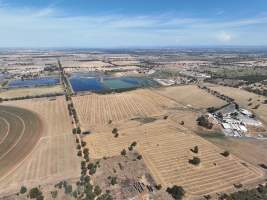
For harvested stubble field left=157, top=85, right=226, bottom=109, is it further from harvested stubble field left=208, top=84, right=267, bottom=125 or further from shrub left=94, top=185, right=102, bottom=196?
shrub left=94, top=185, right=102, bottom=196

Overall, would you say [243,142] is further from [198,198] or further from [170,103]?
[170,103]

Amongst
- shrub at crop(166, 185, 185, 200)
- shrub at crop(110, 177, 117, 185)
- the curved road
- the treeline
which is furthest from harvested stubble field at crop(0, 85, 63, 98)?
the treeline

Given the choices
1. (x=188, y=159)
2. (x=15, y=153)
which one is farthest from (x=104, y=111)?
(x=188, y=159)

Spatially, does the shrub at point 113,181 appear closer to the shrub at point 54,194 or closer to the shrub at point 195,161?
the shrub at point 54,194

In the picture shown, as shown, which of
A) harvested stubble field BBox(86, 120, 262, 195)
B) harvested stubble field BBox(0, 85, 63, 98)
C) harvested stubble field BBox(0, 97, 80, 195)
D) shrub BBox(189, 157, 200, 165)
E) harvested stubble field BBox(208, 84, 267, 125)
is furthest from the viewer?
harvested stubble field BBox(0, 85, 63, 98)

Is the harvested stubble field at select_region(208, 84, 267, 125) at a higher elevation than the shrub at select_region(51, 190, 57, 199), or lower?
lower

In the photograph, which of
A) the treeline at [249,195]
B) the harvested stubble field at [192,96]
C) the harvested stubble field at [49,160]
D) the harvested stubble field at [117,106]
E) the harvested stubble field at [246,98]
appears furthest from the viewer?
the harvested stubble field at [192,96]

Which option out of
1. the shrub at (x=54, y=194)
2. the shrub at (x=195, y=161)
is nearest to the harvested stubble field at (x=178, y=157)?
the shrub at (x=195, y=161)
